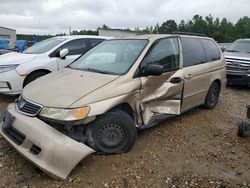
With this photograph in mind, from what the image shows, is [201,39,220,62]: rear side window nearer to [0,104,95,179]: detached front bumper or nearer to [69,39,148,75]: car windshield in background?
[69,39,148,75]: car windshield in background

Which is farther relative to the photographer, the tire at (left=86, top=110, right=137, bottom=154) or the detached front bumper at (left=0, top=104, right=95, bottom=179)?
the tire at (left=86, top=110, right=137, bottom=154)

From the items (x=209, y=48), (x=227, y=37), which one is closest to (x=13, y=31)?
(x=227, y=37)

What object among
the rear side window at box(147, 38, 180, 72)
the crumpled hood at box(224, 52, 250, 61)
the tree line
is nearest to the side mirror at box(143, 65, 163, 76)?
the rear side window at box(147, 38, 180, 72)

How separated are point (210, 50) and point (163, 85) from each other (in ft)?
7.38

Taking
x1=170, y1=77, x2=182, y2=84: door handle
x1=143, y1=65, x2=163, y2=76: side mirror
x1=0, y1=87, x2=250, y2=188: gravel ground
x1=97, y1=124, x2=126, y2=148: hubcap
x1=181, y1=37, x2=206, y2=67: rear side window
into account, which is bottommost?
x1=0, y1=87, x2=250, y2=188: gravel ground

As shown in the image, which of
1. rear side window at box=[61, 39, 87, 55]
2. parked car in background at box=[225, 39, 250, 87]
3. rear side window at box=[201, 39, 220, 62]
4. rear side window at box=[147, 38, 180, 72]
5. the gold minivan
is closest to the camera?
the gold minivan

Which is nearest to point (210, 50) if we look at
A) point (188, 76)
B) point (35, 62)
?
point (188, 76)

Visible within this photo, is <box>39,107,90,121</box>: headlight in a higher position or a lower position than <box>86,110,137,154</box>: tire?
higher

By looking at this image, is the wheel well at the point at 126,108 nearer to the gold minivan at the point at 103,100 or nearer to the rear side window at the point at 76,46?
the gold minivan at the point at 103,100

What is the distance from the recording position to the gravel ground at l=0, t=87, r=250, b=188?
11.8 feet

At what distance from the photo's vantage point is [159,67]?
445cm

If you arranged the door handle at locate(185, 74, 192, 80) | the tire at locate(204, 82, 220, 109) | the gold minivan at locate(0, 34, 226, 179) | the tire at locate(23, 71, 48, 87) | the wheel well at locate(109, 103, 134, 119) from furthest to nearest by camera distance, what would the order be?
1. the tire at locate(23, 71, 48, 87)
2. the tire at locate(204, 82, 220, 109)
3. the door handle at locate(185, 74, 192, 80)
4. the wheel well at locate(109, 103, 134, 119)
5. the gold minivan at locate(0, 34, 226, 179)

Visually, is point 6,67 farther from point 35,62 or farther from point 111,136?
point 111,136

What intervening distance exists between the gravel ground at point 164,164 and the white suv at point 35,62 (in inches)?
87.9
